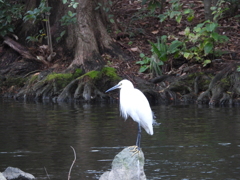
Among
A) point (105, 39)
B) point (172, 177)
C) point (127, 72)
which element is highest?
point (105, 39)

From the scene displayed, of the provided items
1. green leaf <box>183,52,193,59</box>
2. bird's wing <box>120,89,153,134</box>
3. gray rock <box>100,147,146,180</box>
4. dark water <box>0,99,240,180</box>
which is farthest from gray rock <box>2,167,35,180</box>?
green leaf <box>183,52,193,59</box>

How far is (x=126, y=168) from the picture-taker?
23.1 feet

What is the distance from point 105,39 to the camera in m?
19.8

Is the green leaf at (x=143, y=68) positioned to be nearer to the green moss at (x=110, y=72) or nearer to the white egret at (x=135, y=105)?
the green moss at (x=110, y=72)

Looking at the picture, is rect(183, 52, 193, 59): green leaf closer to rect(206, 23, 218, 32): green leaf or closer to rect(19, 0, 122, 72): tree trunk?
rect(206, 23, 218, 32): green leaf

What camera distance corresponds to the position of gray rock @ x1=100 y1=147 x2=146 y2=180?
695 centimetres

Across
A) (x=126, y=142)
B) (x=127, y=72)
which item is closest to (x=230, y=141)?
(x=126, y=142)

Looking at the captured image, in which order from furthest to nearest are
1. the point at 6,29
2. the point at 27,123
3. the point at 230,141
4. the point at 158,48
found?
1. the point at 6,29
2. the point at 158,48
3. the point at 27,123
4. the point at 230,141

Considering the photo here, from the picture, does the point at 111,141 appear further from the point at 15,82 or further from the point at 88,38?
the point at 15,82

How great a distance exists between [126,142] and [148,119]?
1662mm

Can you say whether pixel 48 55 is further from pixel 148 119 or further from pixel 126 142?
pixel 148 119

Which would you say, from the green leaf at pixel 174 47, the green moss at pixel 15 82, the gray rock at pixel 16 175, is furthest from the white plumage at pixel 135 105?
the green moss at pixel 15 82

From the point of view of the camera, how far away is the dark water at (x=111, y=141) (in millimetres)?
7984

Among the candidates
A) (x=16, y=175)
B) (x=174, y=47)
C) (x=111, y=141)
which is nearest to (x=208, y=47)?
(x=174, y=47)
